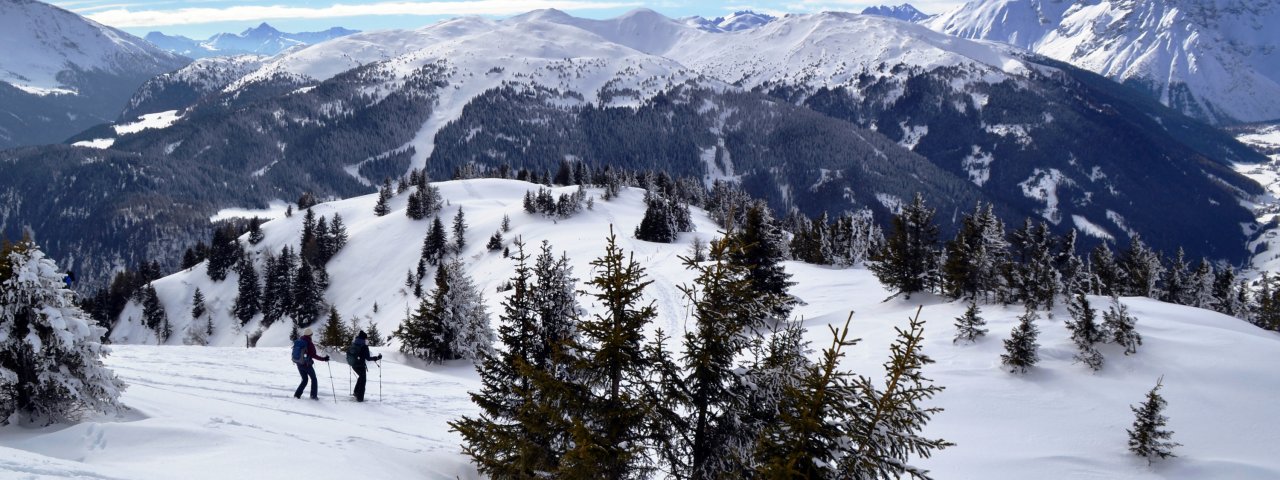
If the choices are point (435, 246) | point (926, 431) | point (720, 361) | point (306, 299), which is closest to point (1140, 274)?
point (926, 431)

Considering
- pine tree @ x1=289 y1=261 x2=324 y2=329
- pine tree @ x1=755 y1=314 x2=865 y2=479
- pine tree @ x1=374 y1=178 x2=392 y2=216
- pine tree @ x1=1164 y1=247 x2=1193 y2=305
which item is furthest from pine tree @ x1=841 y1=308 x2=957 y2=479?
pine tree @ x1=374 y1=178 x2=392 y2=216

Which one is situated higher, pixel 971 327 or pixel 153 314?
pixel 971 327

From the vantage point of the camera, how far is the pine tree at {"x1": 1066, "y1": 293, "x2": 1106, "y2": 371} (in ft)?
62.8

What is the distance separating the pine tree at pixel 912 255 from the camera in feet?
103

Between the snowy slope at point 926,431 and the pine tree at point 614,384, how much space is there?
13.3 ft

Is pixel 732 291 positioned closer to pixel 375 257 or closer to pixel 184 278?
pixel 375 257

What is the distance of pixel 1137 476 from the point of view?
44.2ft

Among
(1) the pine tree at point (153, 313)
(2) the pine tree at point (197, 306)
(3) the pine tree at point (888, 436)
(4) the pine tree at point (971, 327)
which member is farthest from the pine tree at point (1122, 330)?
(1) the pine tree at point (153, 313)

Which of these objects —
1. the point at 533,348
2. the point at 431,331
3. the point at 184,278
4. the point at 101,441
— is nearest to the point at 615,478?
the point at 533,348

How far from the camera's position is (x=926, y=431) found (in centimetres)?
1623

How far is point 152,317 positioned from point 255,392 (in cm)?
7967

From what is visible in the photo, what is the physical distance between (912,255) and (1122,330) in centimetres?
1207

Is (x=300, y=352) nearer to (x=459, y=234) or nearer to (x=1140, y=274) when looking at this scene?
(x=1140, y=274)

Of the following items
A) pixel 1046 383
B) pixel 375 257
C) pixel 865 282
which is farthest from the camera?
pixel 375 257
